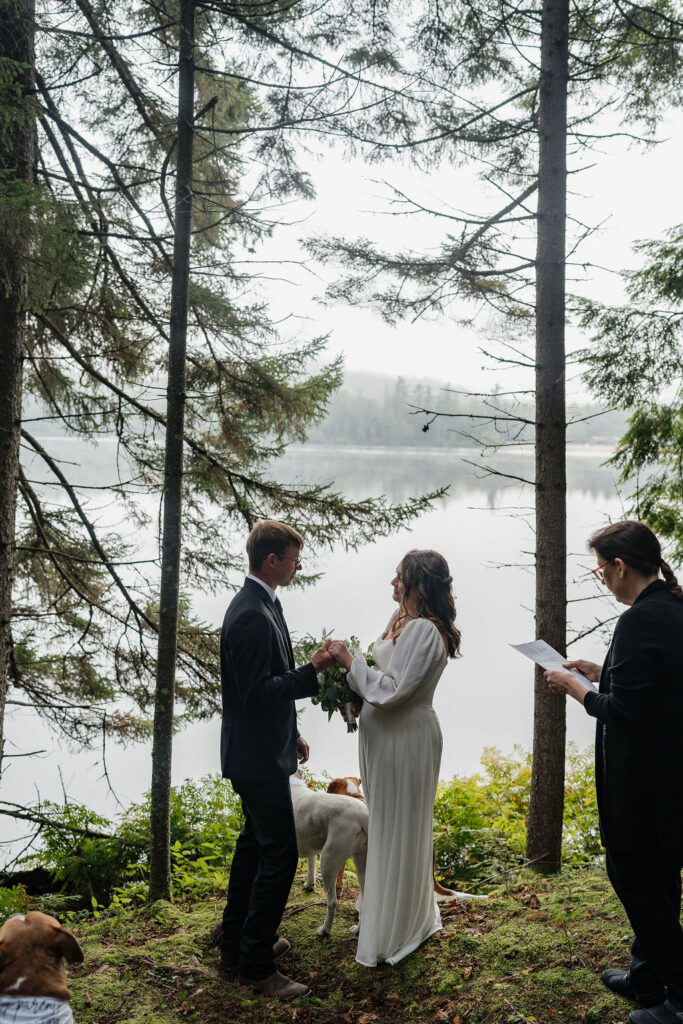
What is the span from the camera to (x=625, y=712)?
2766 millimetres

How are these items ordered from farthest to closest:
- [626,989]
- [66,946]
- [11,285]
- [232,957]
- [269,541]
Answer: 1. [11,285]
2. [232,957]
3. [269,541]
4. [626,989]
5. [66,946]

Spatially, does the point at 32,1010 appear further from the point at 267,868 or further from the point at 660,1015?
the point at 660,1015

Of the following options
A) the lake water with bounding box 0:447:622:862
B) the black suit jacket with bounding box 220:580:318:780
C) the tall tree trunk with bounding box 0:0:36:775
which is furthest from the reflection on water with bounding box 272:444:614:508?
the black suit jacket with bounding box 220:580:318:780

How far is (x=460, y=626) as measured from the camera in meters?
22.3

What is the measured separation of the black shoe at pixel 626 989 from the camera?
9.82 ft

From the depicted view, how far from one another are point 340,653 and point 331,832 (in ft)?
3.58

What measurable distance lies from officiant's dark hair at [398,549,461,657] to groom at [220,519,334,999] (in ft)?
1.84

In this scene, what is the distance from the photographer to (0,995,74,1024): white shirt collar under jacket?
7.96 ft

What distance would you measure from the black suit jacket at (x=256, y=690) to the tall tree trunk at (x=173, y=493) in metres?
1.52

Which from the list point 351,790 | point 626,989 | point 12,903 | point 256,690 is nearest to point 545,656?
point 256,690

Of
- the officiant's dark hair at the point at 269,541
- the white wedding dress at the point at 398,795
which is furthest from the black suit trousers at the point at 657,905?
the officiant's dark hair at the point at 269,541

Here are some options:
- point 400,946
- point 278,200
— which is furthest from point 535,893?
point 278,200

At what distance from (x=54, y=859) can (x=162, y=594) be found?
363 centimetres

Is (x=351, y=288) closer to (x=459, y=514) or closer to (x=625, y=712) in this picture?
(x=625, y=712)
